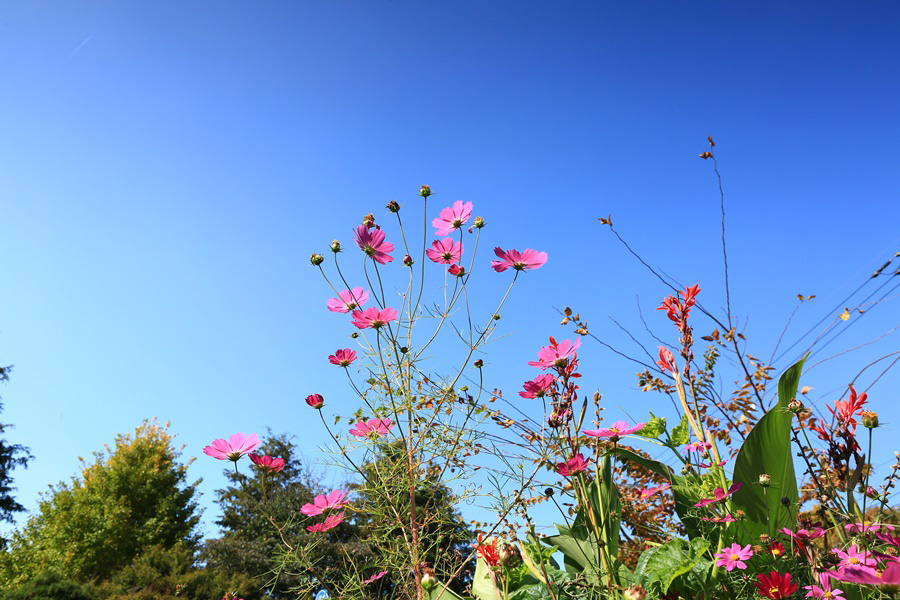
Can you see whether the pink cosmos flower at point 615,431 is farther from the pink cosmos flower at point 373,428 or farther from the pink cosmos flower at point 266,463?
the pink cosmos flower at point 266,463

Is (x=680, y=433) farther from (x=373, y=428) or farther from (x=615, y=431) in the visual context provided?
(x=373, y=428)

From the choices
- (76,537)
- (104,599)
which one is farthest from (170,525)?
(104,599)

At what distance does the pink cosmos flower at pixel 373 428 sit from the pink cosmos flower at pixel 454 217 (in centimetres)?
55

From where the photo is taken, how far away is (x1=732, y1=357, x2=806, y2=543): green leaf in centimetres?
136

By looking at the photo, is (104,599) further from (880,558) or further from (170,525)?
(880,558)

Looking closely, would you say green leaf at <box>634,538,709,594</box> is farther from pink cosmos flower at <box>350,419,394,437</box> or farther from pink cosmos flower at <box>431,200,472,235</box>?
pink cosmos flower at <box>431,200,472,235</box>

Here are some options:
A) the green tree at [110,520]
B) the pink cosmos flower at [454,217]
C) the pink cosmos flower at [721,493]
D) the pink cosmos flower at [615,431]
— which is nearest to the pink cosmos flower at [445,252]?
the pink cosmos flower at [454,217]

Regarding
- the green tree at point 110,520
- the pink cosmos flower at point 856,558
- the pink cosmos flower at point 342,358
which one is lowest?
the pink cosmos flower at point 856,558

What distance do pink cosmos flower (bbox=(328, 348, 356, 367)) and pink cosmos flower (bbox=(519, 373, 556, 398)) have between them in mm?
514

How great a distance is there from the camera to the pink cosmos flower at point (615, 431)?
3.79 ft

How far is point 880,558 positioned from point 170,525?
45.1 ft

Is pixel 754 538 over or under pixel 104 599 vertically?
→ under

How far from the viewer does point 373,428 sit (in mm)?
1569

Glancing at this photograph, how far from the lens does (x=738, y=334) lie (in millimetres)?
3334
